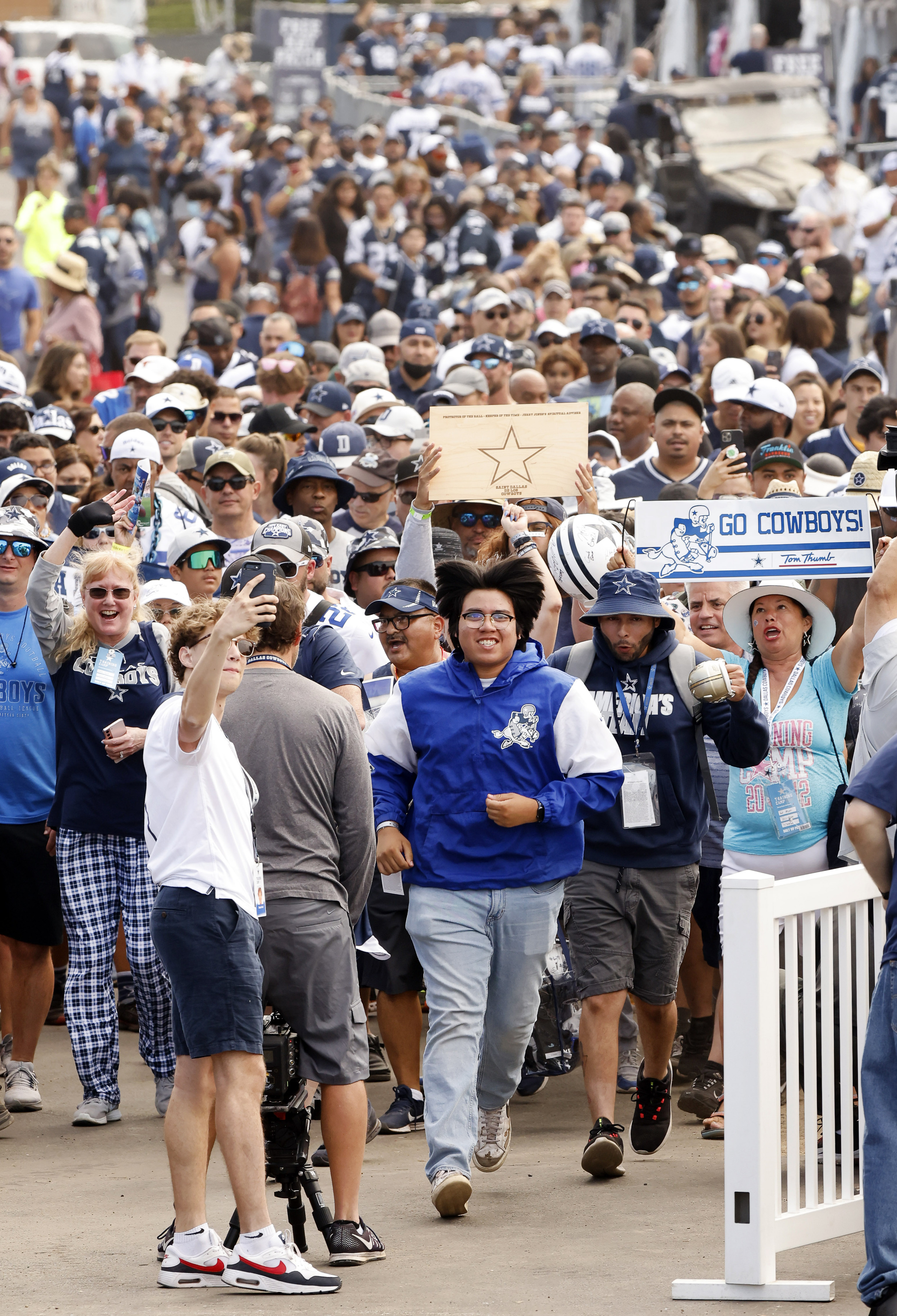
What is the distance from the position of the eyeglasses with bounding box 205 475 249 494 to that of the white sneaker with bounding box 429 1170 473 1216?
3.84 meters

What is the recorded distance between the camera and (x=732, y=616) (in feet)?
25.1

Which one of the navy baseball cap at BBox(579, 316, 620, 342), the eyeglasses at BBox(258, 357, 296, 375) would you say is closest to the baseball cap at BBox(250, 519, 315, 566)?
the navy baseball cap at BBox(579, 316, 620, 342)

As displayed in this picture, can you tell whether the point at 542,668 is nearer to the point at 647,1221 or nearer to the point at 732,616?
the point at 732,616

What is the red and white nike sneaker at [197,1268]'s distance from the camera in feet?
19.4

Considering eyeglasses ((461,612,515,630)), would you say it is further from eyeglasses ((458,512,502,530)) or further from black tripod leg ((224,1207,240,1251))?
eyeglasses ((458,512,502,530))

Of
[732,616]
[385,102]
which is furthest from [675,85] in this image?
[732,616]

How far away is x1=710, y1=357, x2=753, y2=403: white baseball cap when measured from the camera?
11.9 meters

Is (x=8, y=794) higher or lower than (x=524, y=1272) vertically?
higher

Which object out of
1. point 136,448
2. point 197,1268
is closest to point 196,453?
point 136,448

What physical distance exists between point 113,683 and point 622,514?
8.62 feet


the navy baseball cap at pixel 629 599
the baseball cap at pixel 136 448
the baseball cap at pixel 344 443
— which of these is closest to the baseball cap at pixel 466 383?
the baseball cap at pixel 344 443

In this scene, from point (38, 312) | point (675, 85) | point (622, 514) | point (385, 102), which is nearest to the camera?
point (622, 514)

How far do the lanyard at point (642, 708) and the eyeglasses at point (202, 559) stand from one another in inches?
84.7

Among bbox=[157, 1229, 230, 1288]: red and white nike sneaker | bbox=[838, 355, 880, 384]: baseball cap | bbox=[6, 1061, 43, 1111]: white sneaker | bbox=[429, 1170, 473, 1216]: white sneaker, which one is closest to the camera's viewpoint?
bbox=[157, 1229, 230, 1288]: red and white nike sneaker
